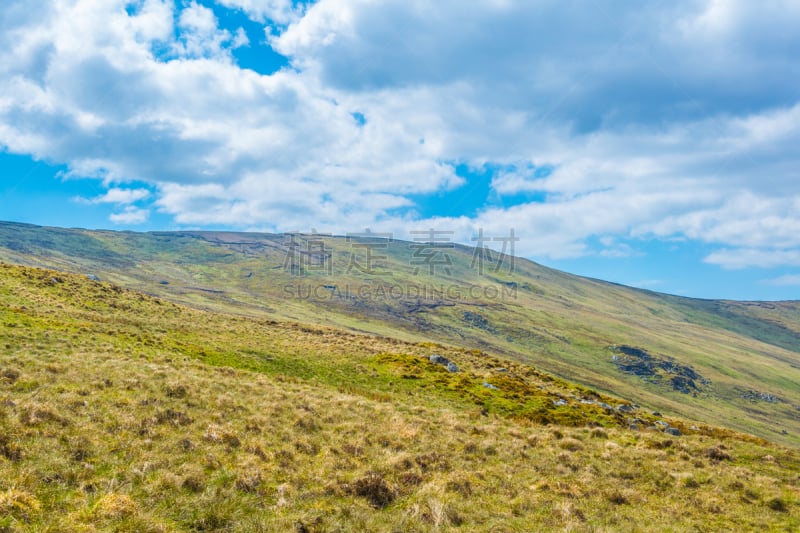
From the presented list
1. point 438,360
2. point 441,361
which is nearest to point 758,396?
point 441,361

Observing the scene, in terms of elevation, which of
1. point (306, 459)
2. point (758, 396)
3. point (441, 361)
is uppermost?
point (306, 459)

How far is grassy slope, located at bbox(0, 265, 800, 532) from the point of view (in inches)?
469

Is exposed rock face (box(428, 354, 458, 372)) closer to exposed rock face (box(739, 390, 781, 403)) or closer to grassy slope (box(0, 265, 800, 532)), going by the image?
grassy slope (box(0, 265, 800, 532))

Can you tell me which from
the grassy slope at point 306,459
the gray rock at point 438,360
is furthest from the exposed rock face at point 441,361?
the grassy slope at point 306,459

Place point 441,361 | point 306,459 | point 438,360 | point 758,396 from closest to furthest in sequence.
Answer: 1. point 306,459
2. point 441,361
3. point 438,360
4. point 758,396

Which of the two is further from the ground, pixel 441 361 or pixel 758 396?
pixel 441 361

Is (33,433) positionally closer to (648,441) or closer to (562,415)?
(648,441)

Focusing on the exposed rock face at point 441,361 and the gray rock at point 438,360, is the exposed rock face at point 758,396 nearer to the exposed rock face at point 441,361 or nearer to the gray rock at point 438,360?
the gray rock at point 438,360

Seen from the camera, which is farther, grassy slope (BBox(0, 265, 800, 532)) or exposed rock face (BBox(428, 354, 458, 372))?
exposed rock face (BBox(428, 354, 458, 372))

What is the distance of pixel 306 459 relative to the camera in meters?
16.5

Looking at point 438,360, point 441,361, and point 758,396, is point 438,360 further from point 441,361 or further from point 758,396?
point 758,396

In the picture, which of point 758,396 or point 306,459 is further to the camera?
point 758,396

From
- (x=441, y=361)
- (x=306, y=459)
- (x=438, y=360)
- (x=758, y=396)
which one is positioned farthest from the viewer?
(x=758, y=396)

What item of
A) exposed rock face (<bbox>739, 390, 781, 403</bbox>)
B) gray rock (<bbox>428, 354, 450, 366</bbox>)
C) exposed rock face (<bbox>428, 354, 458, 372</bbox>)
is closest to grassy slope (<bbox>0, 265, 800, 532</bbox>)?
exposed rock face (<bbox>428, 354, 458, 372</bbox>)
